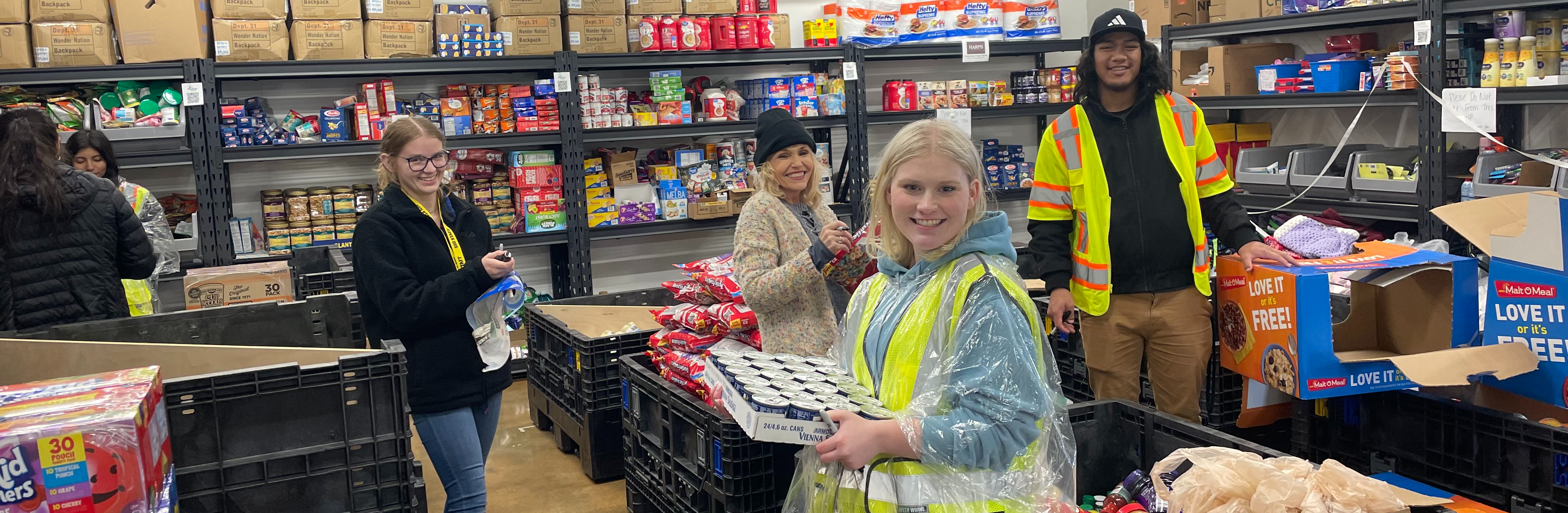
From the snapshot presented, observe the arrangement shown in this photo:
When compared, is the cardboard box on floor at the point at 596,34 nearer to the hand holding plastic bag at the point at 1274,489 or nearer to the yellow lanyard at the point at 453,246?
the yellow lanyard at the point at 453,246

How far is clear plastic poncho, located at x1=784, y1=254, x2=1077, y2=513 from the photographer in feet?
5.34

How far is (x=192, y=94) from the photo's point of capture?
17.2ft

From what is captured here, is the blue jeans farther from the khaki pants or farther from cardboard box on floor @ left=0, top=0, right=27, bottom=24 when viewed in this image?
cardboard box on floor @ left=0, top=0, right=27, bottom=24

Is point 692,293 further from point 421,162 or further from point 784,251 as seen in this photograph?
point 421,162

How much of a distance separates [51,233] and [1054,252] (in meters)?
3.12

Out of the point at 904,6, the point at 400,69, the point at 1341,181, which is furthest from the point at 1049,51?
the point at 400,69

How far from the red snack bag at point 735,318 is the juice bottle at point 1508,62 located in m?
3.14

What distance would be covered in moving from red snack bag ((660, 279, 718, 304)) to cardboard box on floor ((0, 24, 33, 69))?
134 inches

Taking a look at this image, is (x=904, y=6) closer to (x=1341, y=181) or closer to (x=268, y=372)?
(x=1341, y=181)

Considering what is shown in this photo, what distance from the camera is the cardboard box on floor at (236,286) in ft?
13.4

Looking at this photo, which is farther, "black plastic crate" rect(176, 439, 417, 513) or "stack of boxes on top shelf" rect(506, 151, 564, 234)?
"stack of boxes on top shelf" rect(506, 151, 564, 234)

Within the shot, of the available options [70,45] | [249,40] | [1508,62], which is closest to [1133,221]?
[1508,62]

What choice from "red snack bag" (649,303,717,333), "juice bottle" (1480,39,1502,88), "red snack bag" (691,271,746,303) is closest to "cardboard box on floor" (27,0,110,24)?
"red snack bag" (649,303,717,333)

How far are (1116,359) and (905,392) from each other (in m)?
1.60
